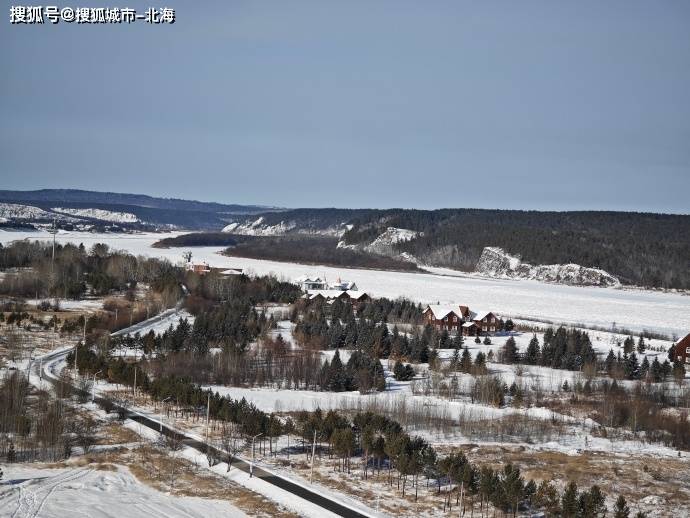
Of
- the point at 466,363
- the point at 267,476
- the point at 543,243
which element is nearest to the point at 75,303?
the point at 466,363

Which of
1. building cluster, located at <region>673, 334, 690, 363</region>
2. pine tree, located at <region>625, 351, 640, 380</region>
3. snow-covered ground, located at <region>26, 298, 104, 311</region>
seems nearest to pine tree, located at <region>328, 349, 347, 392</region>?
pine tree, located at <region>625, 351, 640, 380</region>

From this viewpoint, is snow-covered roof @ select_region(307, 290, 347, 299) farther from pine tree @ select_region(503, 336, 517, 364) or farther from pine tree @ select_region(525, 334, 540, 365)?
pine tree @ select_region(525, 334, 540, 365)

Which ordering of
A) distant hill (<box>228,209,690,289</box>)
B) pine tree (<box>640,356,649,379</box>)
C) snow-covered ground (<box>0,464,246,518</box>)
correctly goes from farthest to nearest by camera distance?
distant hill (<box>228,209,690,289</box>)
pine tree (<box>640,356,649,379</box>)
snow-covered ground (<box>0,464,246,518</box>)

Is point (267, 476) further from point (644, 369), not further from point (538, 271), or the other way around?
point (538, 271)

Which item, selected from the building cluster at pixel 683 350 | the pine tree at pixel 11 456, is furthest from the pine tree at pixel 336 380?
the building cluster at pixel 683 350

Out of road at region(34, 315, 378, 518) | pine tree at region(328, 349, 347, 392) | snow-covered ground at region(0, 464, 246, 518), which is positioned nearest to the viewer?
snow-covered ground at region(0, 464, 246, 518)

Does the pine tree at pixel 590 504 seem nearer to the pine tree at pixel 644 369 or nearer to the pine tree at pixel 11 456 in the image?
the pine tree at pixel 11 456

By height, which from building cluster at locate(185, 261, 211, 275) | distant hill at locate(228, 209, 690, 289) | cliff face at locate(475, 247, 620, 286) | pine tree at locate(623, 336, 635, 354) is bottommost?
pine tree at locate(623, 336, 635, 354)
